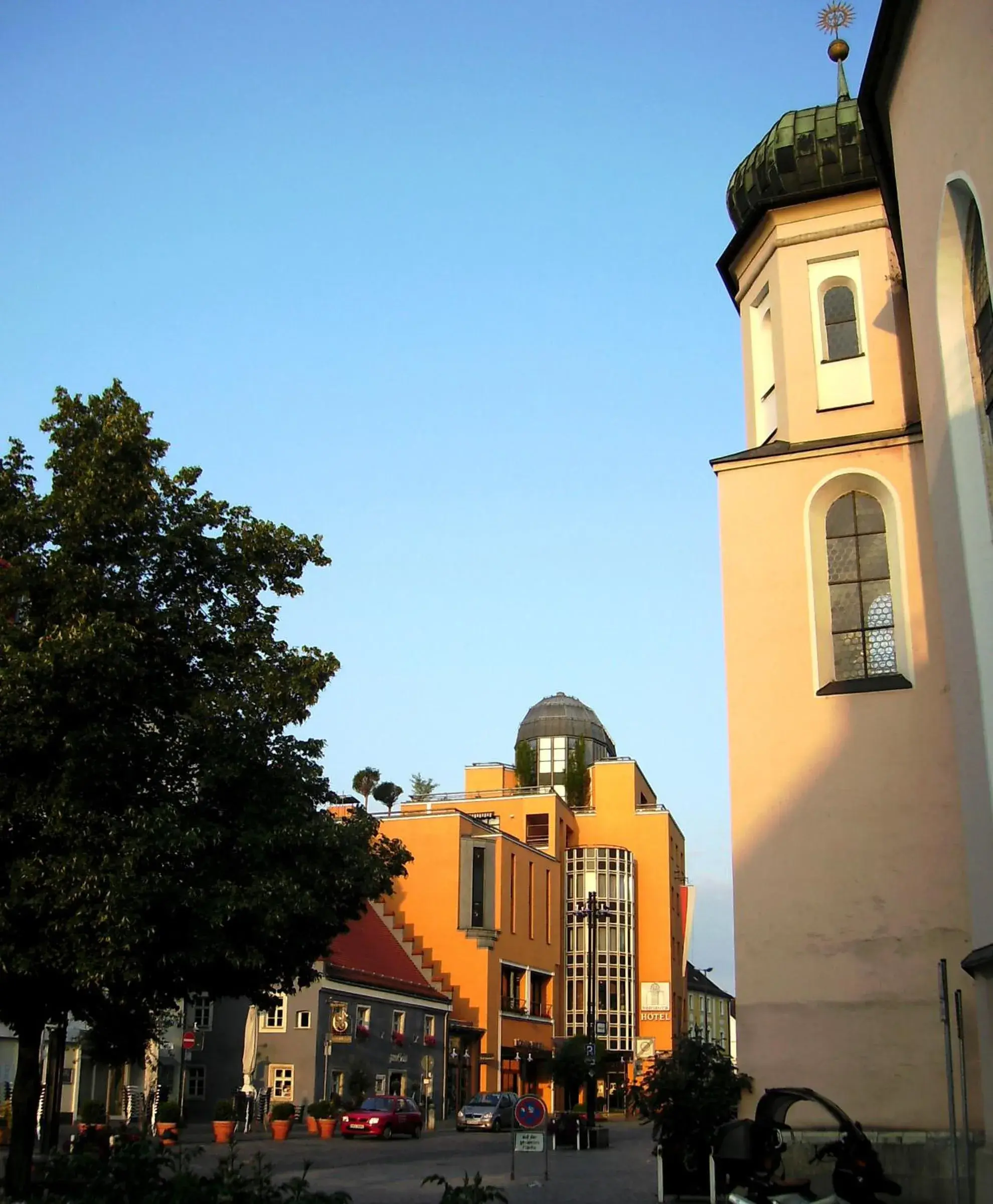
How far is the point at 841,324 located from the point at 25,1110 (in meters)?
16.4

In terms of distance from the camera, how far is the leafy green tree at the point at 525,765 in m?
81.2

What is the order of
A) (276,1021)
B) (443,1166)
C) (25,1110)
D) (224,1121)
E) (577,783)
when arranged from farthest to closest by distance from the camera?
(577,783), (276,1021), (224,1121), (443,1166), (25,1110)

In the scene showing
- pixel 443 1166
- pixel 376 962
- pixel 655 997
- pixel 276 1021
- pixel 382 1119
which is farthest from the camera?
pixel 655 997

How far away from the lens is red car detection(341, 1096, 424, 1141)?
113 feet

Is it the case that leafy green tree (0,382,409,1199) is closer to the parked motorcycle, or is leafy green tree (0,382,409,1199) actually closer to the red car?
the parked motorcycle

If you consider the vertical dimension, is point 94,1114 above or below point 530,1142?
below

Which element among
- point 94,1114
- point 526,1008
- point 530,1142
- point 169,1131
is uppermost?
point 526,1008

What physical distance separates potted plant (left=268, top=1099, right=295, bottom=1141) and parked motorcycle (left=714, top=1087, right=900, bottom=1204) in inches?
1017

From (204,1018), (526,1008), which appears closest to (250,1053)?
(204,1018)

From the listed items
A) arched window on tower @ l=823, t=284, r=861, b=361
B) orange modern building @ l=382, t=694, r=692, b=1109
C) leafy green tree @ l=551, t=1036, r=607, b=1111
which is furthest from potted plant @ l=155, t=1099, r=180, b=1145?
arched window on tower @ l=823, t=284, r=861, b=361

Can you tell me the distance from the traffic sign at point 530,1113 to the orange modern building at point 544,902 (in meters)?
30.2

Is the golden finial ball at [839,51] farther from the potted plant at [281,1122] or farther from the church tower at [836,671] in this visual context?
the potted plant at [281,1122]

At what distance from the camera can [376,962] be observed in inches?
2002

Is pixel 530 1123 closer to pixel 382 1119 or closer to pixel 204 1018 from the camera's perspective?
pixel 382 1119
